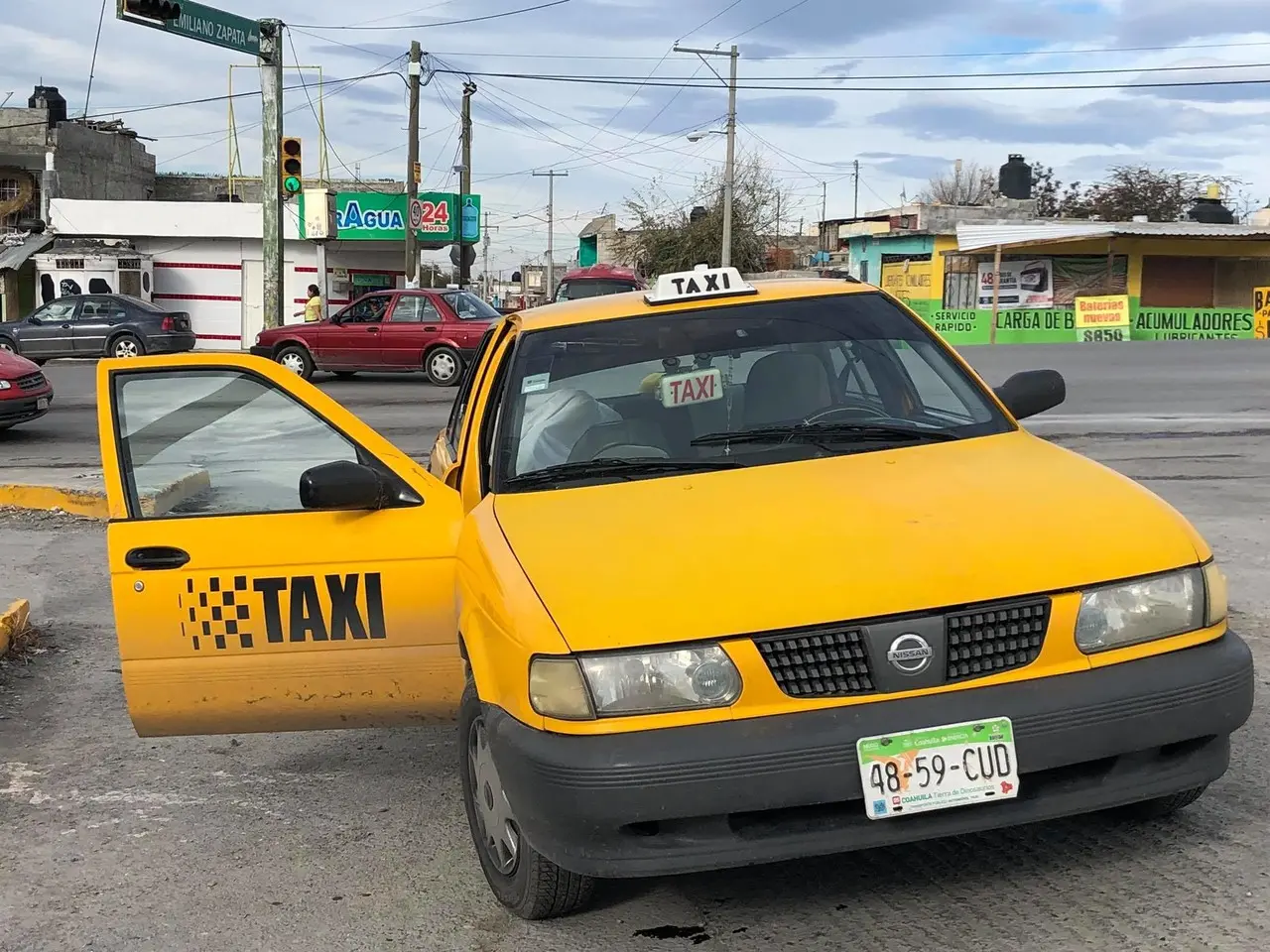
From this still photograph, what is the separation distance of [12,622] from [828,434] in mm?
4167

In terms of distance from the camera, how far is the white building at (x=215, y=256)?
122ft

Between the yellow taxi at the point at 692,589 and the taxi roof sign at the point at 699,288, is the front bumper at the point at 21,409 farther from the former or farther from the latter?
the taxi roof sign at the point at 699,288

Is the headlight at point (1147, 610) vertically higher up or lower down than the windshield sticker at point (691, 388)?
lower down

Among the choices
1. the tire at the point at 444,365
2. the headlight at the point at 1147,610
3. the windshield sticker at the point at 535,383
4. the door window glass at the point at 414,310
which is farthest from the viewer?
the door window glass at the point at 414,310

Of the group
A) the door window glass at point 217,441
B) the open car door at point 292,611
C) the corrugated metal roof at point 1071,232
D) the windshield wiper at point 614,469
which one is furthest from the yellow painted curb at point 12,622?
the corrugated metal roof at point 1071,232

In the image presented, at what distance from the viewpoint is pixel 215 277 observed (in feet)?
124

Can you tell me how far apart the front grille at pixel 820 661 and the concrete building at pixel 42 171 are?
37.4 metres

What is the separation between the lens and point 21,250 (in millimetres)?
36406

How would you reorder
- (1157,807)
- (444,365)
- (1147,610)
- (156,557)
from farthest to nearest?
(444,365) → (156,557) → (1157,807) → (1147,610)

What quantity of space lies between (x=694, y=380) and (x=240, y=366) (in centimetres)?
144

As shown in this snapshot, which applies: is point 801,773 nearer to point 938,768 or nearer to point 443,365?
point 938,768

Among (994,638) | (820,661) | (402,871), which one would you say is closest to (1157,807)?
(994,638)

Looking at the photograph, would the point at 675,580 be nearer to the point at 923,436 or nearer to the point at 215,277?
the point at 923,436

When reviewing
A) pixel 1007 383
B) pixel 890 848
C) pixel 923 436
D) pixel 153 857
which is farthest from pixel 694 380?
pixel 153 857
